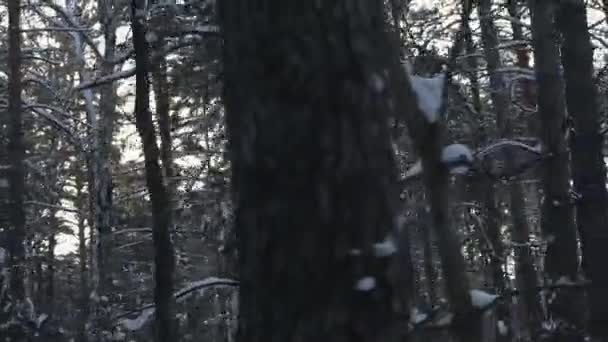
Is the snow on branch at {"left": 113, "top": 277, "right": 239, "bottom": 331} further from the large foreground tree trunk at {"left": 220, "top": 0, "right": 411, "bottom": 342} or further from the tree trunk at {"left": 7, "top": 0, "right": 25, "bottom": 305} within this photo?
the large foreground tree trunk at {"left": 220, "top": 0, "right": 411, "bottom": 342}

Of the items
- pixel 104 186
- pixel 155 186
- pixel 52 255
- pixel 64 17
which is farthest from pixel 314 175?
pixel 52 255

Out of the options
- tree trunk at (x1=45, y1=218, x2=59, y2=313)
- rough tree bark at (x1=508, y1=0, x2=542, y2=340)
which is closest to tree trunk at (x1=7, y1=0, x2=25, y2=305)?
rough tree bark at (x1=508, y1=0, x2=542, y2=340)

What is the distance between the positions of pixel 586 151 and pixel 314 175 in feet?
23.6

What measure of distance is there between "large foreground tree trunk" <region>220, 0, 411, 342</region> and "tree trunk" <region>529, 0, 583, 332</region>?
22.5 feet

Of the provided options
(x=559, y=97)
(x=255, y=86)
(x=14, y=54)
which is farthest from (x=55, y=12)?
(x=255, y=86)

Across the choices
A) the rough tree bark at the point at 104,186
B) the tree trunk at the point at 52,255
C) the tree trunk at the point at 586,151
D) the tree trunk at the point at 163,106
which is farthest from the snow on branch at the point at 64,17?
the tree trunk at the point at 52,255

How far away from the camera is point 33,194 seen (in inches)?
860

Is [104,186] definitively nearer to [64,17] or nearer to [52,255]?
[64,17]

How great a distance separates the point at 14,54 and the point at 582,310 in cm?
1087

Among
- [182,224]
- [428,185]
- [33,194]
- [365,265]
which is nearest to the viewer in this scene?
[365,265]

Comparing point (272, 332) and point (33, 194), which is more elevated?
point (33, 194)

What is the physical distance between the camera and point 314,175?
2.07 metres

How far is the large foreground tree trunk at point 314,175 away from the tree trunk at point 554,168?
6.85 m

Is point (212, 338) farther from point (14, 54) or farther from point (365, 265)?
point (365, 265)
